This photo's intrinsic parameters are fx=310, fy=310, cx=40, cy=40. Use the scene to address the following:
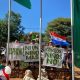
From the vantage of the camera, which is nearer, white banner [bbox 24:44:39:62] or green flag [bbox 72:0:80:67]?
green flag [bbox 72:0:80:67]

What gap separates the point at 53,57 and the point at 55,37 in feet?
11.9

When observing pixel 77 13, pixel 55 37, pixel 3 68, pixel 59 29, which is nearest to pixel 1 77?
pixel 3 68

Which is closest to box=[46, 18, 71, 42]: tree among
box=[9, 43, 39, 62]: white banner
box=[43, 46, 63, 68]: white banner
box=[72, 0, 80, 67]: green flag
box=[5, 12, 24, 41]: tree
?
box=[5, 12, 24, 41]: tree

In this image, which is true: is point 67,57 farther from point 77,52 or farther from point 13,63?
point 77,52

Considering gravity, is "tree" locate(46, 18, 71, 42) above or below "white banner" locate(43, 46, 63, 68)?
above

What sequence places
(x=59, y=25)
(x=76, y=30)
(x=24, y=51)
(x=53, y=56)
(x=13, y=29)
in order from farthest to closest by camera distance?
(x=59, y=25) → (x=13, y=29) → (x=24, y=51) → (x=53, y=56) → (x=76, y=30)

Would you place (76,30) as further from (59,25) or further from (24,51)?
(59,25)

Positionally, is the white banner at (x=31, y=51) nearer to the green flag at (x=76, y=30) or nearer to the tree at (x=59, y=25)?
the green flag at (x=76, y=30)

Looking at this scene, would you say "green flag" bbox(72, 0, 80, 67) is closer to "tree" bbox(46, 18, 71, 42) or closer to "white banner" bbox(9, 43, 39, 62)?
"white banner" bbox(9, 43, 39, 62)

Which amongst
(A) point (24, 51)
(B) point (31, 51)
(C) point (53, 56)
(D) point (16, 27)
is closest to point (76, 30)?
(C) point (53, 56)

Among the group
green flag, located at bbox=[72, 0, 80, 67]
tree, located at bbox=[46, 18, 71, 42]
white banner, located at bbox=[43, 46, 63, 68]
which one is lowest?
white banner, located at bbox=[43, 46, 63, 68]

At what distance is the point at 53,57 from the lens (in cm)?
1039

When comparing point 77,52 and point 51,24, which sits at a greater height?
point 51,24

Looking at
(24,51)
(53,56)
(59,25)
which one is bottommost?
(53,56)
